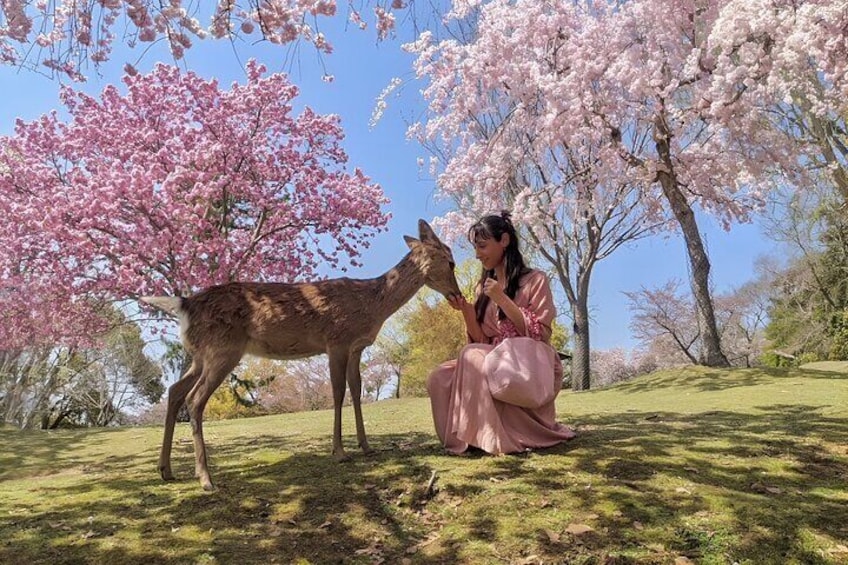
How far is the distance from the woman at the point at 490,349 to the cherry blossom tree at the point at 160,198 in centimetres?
819

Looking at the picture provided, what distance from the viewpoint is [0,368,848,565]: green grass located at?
2.81 metres

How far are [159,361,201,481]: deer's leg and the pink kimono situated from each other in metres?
1.77

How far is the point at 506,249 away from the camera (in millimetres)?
4402

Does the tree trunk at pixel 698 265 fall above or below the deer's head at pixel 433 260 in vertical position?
above

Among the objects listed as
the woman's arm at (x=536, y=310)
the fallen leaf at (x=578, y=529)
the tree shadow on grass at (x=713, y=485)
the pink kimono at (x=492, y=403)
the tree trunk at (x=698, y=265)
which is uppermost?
the tree trunk at (x=698, y=265)

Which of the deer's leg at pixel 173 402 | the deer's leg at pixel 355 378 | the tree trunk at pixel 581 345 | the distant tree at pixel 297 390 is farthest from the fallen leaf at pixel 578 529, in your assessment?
the distant tree at pixel 297 390

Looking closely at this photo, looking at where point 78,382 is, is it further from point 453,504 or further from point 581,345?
point 453,504

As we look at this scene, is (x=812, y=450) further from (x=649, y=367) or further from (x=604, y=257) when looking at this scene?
(x=649, y=367)

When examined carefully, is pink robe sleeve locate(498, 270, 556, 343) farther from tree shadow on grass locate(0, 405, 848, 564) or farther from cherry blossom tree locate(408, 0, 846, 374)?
cherry blossom tree locate(408, 0, 846, 374)

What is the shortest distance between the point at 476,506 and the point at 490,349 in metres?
1.27

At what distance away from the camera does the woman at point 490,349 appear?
13.4 ft

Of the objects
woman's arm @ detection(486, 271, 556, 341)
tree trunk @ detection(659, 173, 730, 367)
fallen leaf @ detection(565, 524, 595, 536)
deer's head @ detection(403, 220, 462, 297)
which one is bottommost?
fallen leaf @ detection(565, 524, 595, 536)

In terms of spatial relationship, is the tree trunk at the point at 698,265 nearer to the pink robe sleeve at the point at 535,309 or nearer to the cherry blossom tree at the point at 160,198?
the cherry blossom tree at the point at 160,198

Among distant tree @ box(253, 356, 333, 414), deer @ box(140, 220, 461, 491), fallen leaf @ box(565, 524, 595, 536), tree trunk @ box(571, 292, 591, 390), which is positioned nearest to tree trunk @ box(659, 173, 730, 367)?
tree trunk @ box(571, 292, 591, 390)
